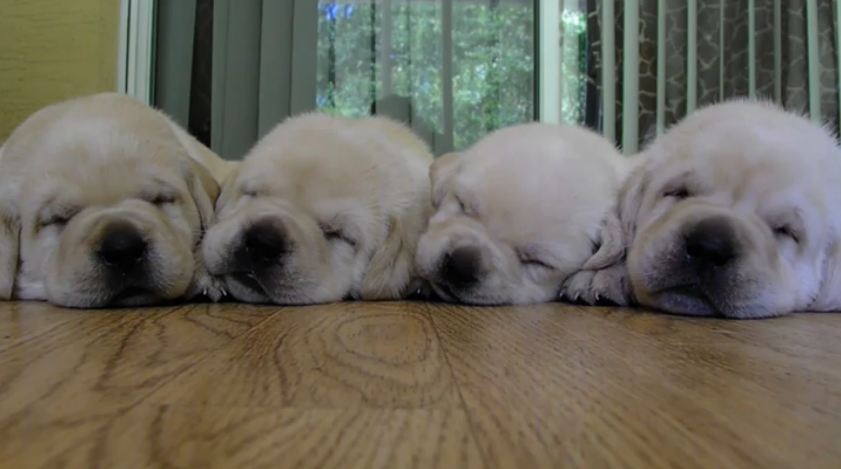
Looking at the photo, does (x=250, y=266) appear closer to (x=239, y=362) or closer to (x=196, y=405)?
(x=239, y=362)

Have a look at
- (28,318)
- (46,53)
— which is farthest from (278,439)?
(46,53)

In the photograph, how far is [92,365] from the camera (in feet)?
3.99

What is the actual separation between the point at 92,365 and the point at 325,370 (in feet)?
1.15

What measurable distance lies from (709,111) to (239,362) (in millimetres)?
1969

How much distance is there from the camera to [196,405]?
958 mm

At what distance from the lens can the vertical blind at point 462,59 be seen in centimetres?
504

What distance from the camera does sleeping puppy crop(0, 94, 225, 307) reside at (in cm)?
214

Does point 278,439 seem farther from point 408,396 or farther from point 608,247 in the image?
point 608,247

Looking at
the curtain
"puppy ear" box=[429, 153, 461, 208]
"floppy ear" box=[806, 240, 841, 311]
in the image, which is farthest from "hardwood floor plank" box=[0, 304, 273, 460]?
the curtain

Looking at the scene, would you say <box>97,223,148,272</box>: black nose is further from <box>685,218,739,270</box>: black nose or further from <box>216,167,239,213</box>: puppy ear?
<box>685,218,739,270</box>: black nose

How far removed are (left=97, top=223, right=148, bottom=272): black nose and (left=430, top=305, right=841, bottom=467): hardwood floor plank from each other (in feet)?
3.28

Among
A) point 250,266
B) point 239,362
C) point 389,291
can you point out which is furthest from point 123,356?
point 389,291

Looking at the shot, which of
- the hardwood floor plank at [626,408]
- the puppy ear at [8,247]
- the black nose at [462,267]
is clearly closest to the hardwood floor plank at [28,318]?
the puppy ear at [8,247]

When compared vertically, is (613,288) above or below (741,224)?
below
